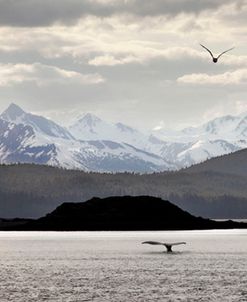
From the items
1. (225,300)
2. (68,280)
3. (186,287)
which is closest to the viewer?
(225,300)

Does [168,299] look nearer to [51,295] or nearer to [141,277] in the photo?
[51,295]

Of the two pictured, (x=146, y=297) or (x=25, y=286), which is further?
(x=25, y=286)

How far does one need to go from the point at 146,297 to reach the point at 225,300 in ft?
46.8

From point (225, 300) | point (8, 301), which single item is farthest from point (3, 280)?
point (225, 300)

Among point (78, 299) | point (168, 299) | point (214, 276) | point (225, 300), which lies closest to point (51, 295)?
point (78, 299)

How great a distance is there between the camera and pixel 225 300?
150 meters

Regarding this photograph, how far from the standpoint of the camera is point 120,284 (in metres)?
180

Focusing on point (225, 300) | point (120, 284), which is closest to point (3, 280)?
point (120, 284)

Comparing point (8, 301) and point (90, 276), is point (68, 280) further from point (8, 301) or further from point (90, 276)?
point (8, 301)

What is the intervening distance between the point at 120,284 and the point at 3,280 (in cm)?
2705

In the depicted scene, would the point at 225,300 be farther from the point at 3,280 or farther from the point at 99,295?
the point at 3,280

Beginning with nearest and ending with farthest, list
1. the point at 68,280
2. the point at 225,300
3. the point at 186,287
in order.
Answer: the point at 225,300, the point at 186,287, the point at 68,280

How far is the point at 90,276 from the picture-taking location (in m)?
198

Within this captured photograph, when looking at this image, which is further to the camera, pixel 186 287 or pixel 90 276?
pixel 90 276
